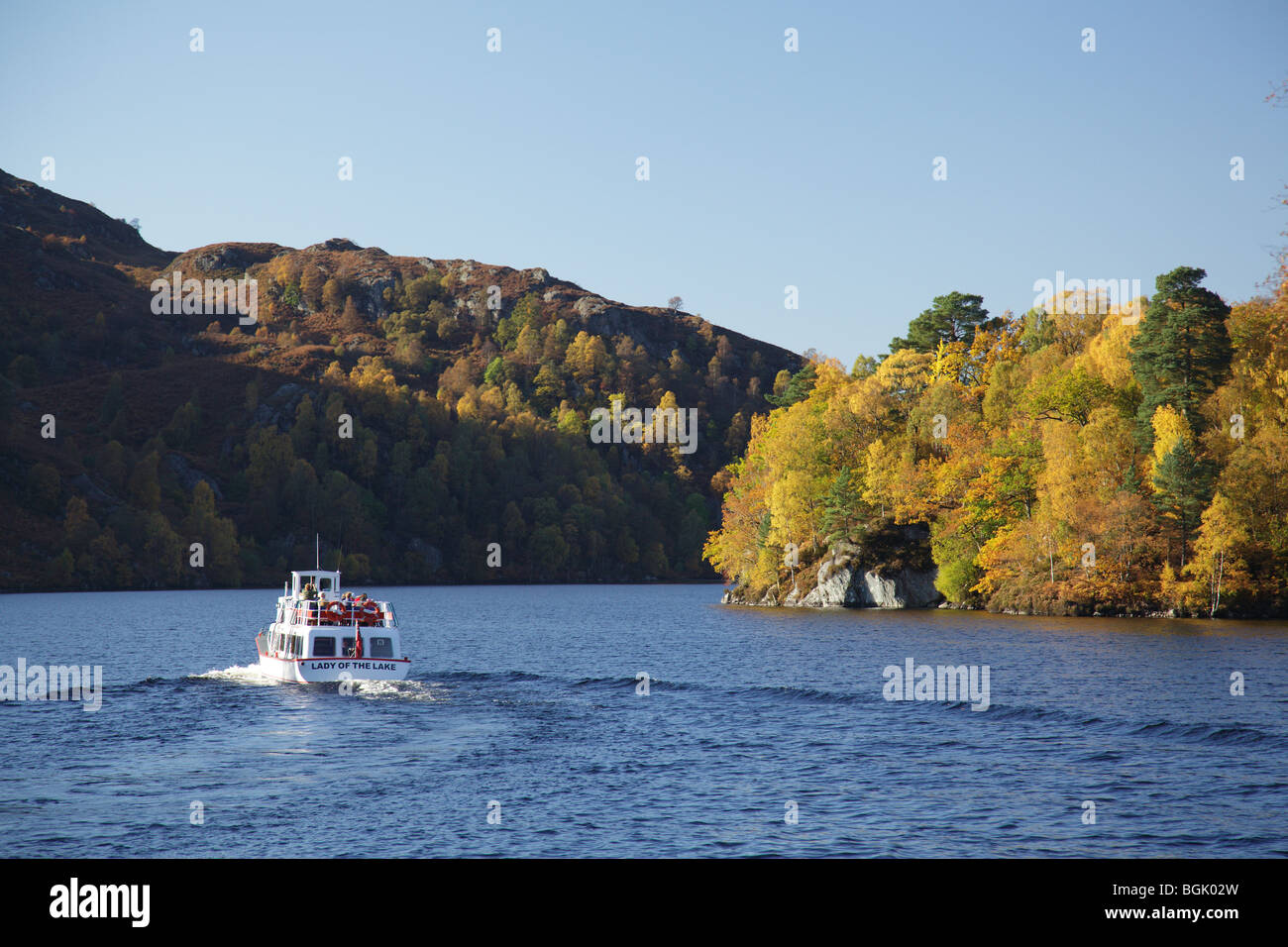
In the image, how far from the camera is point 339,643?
189 feet

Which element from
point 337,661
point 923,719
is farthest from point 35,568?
point 923,719

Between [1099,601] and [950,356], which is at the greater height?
[950,356]

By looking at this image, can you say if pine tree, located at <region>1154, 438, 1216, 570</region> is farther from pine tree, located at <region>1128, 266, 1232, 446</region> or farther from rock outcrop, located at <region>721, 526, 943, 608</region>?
rock outcrop, located at <region>721, 526, 943, 608</region>

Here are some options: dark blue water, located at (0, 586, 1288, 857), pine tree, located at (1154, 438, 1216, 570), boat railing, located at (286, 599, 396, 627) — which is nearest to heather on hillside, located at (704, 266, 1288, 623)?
pine tree, located at (1154, 438, 1216, 570)

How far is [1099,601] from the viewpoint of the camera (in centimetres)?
9656

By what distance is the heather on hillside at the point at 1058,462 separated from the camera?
91.9m

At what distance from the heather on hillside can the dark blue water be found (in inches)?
761

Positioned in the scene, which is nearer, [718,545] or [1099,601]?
[1099,601]

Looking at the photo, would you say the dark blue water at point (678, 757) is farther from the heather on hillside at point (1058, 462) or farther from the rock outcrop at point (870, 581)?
the rock outcrop at point (870, 581)

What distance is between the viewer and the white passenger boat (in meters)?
56.5

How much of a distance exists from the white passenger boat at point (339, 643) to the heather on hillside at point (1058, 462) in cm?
6438

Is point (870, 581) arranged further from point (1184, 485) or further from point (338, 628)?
point (338, 628)
